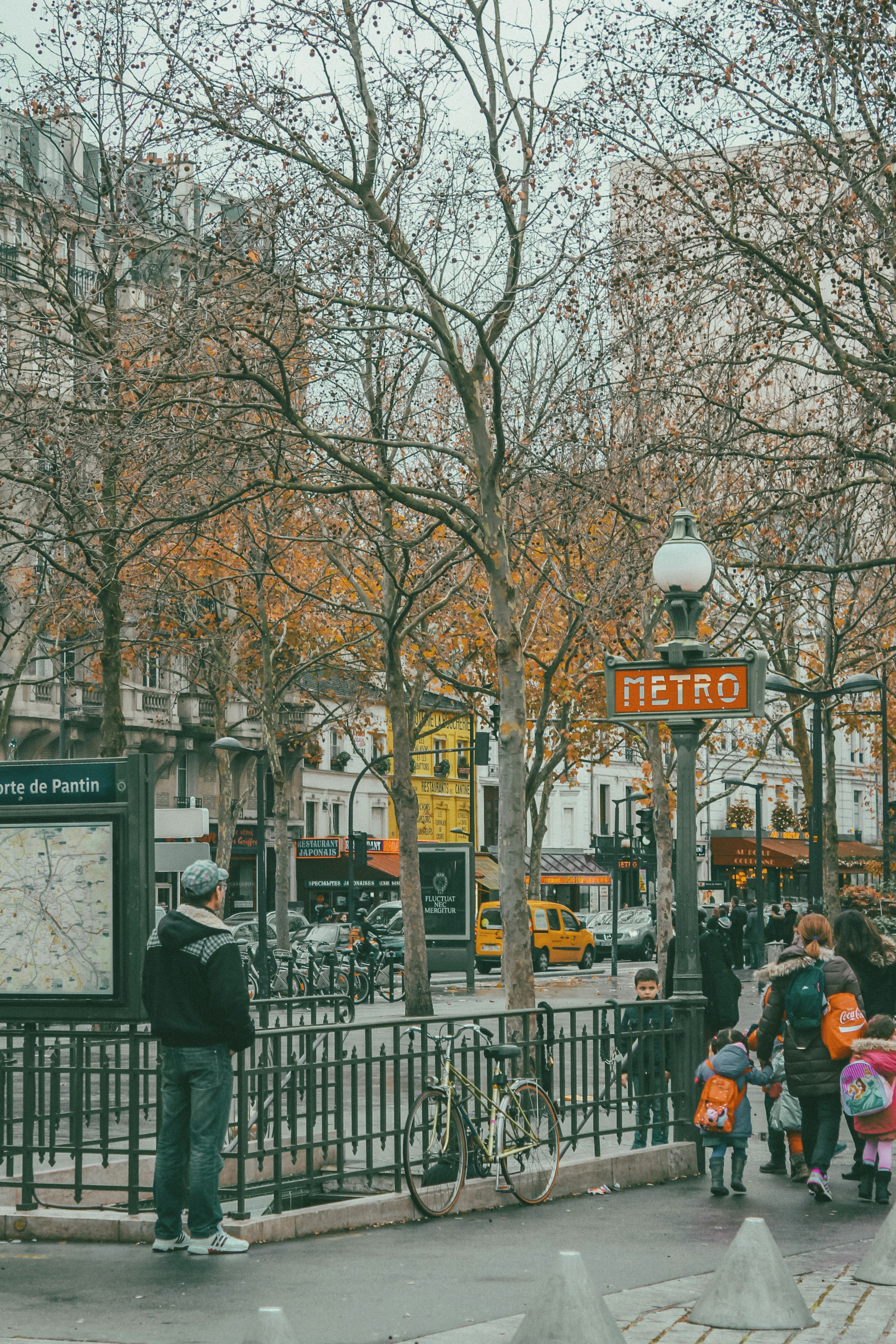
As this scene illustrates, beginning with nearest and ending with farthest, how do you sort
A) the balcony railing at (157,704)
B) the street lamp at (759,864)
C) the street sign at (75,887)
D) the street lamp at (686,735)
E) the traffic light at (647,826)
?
the street sign at (75,887)
the street lamp at (686,735)
the traffic light at (647,826)
the street lamp at (759,864)
the balcony railing at (157,704)

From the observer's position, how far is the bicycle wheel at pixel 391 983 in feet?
108

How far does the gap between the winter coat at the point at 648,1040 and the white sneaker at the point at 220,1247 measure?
148 inches

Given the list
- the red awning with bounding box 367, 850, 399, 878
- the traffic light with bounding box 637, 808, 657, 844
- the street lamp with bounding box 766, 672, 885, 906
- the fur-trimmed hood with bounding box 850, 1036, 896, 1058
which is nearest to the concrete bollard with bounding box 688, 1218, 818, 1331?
the fur-trimmed hood with bounding box 850, 1036, 896, 1058

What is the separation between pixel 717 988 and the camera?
12.9 metres

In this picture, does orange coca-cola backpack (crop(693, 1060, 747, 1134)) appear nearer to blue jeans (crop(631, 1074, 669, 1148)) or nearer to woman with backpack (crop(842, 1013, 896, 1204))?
blue jeans (crop(631, 1074, 669, 1148))

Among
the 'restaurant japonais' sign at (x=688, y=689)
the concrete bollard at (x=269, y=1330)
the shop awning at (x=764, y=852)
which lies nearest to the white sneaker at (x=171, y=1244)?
the concrete bollard at (x=269, y=1330)

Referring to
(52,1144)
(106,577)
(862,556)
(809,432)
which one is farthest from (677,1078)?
(862,556)

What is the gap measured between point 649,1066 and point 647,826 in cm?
2730

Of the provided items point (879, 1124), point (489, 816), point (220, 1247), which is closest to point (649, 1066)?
point (879, 1124)

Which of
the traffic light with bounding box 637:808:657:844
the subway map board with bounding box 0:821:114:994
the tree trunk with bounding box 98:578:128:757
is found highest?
the tree trunk with bounding box 98:578:128:757

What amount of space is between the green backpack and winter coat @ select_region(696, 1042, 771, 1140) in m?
0.37

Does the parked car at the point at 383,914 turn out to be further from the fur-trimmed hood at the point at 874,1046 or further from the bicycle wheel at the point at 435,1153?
the bicycle wheel at the point at 435,1153

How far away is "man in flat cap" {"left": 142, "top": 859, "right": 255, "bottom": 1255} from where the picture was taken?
8234 mm

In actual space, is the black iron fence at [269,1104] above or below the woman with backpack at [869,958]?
below
